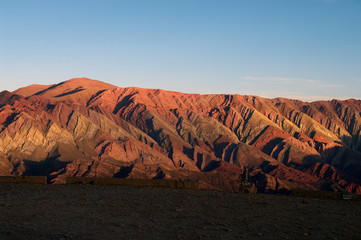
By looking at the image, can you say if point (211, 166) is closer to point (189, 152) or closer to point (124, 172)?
point (189, 152)

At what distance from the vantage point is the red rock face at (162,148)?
12962cm

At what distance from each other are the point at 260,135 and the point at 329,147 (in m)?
31.3

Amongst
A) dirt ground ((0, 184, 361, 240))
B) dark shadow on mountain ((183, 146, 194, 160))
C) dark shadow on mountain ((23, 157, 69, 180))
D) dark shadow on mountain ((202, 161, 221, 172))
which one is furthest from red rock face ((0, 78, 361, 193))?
dirt ground ((0, 184, 361, 240))

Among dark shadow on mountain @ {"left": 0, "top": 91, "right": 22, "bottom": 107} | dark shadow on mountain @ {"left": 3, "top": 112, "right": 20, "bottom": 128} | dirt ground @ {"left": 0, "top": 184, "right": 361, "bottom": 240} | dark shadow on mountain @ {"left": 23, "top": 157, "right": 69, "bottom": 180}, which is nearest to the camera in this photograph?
dirt ground @ {"left": 0, "top": 184, "right": 361, "bottom": 240}

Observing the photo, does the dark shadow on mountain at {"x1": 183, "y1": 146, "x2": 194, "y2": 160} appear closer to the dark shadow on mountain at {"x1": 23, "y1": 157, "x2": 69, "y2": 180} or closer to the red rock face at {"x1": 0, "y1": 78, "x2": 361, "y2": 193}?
the red rock face at {"x1": 0, "y1": 78, "x2": 361, "y2": 193}

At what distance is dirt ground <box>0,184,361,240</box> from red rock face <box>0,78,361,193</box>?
337 ft

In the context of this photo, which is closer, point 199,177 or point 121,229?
point 121,229

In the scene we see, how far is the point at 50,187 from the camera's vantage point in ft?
55.3

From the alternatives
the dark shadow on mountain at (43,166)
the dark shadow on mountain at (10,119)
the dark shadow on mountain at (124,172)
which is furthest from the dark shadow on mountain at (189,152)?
the dark shadow on mountain at (10,119)

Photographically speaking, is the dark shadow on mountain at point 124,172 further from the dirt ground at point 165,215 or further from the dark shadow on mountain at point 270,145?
the dirt ground at point 165,215

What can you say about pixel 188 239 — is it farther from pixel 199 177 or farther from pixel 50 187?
pixel 199 177

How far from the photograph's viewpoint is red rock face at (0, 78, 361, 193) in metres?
130

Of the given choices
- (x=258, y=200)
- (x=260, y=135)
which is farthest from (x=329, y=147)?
(x=258, y=200)

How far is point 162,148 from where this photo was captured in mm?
168250
